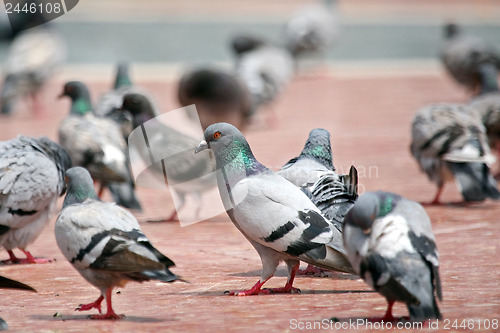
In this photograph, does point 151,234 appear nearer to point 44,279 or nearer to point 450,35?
point 44,279

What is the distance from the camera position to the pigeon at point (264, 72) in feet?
41.5

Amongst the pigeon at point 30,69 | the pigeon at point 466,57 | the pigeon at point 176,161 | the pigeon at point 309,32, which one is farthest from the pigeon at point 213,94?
the pigeon at point 309,32

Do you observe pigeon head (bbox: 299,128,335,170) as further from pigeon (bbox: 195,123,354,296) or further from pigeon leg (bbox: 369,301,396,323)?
pigeon leg (bbox: 369,301,396,323)

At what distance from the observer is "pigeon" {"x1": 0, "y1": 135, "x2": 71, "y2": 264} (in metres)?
5.65

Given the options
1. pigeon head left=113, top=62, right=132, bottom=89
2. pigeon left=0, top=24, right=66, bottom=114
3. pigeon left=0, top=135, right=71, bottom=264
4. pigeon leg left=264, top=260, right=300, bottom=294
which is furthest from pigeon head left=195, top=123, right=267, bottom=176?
pigeon left=0, top=24, right=66, bottom=114

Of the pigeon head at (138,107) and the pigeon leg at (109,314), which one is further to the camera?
the pigeon head at (138,107)

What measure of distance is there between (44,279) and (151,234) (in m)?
1.46

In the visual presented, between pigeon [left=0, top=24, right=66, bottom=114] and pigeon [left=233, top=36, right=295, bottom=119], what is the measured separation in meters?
2.93

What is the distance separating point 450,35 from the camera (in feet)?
49.1

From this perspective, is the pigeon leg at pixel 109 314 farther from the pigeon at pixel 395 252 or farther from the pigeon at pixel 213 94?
the pigeon at pixel 213 94

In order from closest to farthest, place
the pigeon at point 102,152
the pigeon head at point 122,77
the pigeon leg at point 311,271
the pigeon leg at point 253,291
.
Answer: the pigeon leg at point 253,291 → the pigeon leg at point 311,271 → the pigeon at point 102,152 → the pigeon head at point 122,77

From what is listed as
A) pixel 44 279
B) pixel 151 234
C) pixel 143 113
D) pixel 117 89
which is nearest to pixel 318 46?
pixel 117 89

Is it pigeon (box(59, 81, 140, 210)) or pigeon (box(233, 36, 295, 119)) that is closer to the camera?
pigeon (box(59, 81, 140, 210))

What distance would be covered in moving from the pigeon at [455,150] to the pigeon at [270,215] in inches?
114
